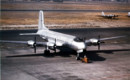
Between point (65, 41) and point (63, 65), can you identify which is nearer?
point (63, 65)

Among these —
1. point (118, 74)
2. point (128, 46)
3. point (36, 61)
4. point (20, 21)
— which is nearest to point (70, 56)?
point (36, 61)

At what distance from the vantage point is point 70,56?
39062mm

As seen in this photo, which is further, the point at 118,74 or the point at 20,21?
the point at 20,21

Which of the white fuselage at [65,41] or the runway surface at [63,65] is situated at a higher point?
the white fuselage at [65,41]

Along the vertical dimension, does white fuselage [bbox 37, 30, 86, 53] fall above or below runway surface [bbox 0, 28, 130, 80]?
above

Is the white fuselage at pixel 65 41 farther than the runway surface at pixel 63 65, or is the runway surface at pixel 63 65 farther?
the white fuselage at pixel 65 41

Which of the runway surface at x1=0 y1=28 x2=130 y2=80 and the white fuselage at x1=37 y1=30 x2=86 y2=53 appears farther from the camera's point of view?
the white fuselage at x1=37 y1=30 x2=86 y2=53

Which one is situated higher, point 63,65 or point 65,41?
point 65,41

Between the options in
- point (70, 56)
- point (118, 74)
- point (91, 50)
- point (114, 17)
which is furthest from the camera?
point (114, 17)

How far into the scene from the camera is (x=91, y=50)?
147ft

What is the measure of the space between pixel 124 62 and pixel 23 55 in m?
17.2

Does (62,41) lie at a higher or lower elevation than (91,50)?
higher

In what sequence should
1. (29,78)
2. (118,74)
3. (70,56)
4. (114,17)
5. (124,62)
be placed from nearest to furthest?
(29,78)
(118,74)
(124,62)
(70,56)
(114,17)

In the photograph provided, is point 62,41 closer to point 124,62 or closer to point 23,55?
point 23,55
